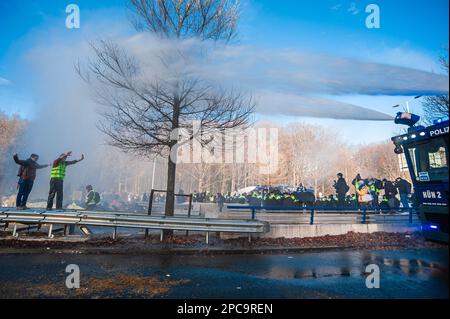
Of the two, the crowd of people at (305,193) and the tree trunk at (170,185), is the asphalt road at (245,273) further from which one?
the crowd of people at (305,193)

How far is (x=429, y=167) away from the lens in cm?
552

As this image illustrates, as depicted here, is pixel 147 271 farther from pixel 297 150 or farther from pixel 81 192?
pixel 297 150

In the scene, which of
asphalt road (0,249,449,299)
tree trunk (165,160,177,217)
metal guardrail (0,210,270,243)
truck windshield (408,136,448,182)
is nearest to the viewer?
asphalt road (0,249,449,299)

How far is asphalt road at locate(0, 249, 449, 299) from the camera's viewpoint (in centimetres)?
369

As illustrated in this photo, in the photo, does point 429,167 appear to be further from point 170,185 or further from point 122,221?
point 122,221

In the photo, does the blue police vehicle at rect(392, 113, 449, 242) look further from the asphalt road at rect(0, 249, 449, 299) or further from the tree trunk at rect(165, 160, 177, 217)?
the tree trunk at rect(165, 160, 177, 217)

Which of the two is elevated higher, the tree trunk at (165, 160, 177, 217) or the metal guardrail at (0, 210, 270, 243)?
the tree trunk at (165, 160, 177, 217)

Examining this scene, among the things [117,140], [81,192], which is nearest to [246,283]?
[117,140]

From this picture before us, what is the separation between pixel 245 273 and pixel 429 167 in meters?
4.44

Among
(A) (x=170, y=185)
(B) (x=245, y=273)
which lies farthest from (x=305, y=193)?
(B) (x=245, y=273)

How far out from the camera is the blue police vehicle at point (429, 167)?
4824 mm

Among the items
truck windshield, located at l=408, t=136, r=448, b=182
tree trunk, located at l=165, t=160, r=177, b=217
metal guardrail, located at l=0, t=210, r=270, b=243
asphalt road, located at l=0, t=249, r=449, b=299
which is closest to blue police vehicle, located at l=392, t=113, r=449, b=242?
truck windshield, located at l=408, t=136, r=448, b=182

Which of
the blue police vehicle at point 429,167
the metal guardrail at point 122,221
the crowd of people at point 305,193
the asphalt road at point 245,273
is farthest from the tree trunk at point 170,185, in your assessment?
the blue police vehicle at point 429,167

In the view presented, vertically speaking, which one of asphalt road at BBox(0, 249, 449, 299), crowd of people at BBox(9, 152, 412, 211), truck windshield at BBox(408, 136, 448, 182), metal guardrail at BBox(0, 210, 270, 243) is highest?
truck windshield at BBox(408, 136, 448, 182)
